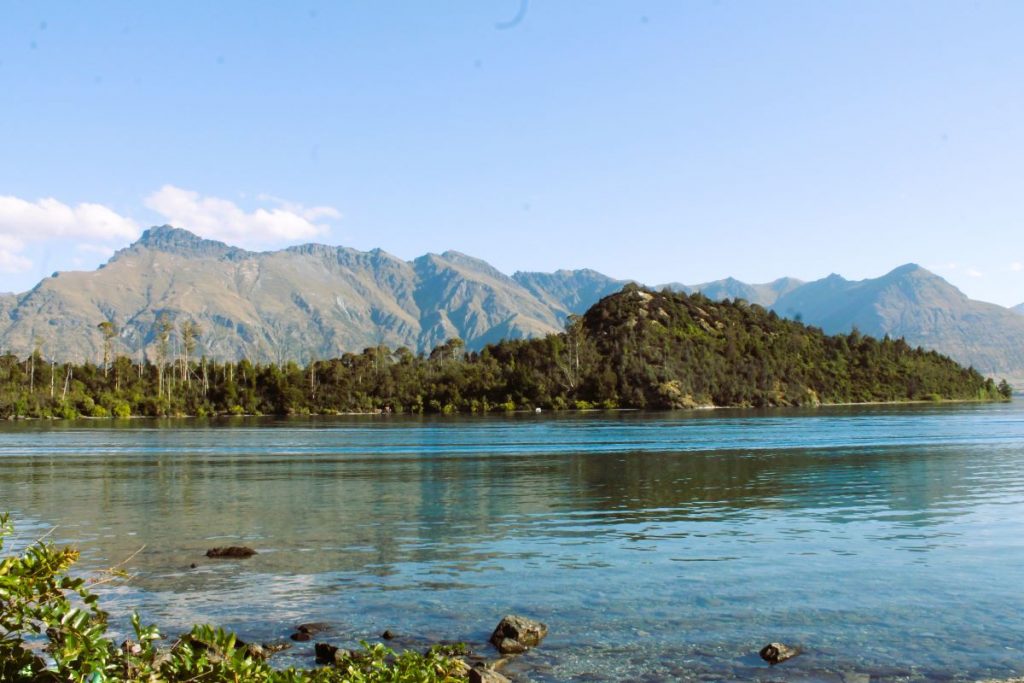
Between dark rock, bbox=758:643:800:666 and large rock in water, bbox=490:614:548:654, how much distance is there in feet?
18.2

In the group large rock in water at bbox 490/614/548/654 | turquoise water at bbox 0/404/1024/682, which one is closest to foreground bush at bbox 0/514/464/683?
large rock in water at bbox 490/614/548/654

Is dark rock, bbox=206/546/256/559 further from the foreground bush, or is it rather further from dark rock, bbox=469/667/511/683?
the foreground bush

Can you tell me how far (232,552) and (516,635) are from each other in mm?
17404

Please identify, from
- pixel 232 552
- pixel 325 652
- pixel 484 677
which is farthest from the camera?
pixel 232 552

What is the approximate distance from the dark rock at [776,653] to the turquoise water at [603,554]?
0.27 m

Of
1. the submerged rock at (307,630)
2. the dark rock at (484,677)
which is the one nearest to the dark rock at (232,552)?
the submerged rock at (307,630)

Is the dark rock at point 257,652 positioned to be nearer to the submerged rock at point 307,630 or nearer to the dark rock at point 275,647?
the dark rock at point 275,647

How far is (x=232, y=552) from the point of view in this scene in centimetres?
3659

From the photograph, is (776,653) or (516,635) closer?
(776,653)

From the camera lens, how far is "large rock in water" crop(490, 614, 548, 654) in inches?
903

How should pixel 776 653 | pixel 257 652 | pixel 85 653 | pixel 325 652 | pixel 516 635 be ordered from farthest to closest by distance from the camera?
pixel 516 635 < pixel 325 652 < pixel 776 653 < pixel 257 652 < pixel 85 653

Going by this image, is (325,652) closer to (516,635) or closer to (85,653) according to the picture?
(516,635)

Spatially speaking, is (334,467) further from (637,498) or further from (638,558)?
(638,558)

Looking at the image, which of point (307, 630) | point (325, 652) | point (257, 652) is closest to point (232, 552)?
point (307, 630)
